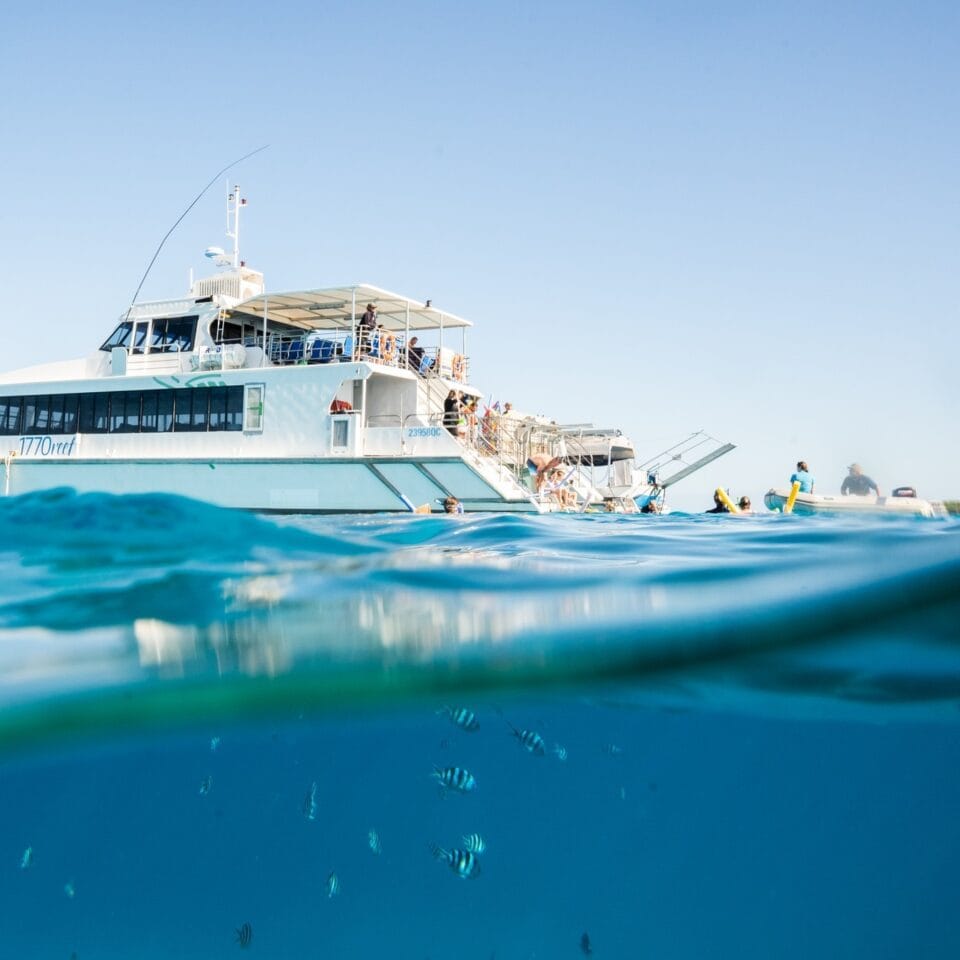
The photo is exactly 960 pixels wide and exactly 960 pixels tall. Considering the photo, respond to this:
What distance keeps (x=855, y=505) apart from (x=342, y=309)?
1436 centimetres

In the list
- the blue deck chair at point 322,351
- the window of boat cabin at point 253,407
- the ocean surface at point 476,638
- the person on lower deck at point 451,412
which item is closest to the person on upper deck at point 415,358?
the person on lower deck at point 451,412

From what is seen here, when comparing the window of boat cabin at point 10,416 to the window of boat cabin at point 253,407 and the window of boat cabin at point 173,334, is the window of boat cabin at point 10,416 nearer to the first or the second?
the window of boat cabin at point 173,334

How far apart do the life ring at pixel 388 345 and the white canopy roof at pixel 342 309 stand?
60cm

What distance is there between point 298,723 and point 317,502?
547 inches

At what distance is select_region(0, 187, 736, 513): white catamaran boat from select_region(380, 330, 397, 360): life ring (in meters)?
0.04

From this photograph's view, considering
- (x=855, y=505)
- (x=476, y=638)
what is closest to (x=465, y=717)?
(x=476, y=638)

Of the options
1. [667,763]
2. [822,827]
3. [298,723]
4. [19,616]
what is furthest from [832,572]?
[822,827]

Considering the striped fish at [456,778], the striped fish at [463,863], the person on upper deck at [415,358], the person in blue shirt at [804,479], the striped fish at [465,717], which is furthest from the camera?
the person on upper deck at [415,358]

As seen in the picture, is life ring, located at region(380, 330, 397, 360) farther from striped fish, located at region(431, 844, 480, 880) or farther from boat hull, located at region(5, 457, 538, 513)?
striped fish, located at region(431, 844, 480, 880)

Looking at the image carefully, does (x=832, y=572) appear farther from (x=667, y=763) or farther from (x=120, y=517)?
(x=667, y=763)

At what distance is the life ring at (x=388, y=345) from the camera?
20.0 meters

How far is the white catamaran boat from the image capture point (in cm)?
1831

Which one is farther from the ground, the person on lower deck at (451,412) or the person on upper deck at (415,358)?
the person on upper deck at (415,358)

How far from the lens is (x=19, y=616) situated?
13.6 ft
